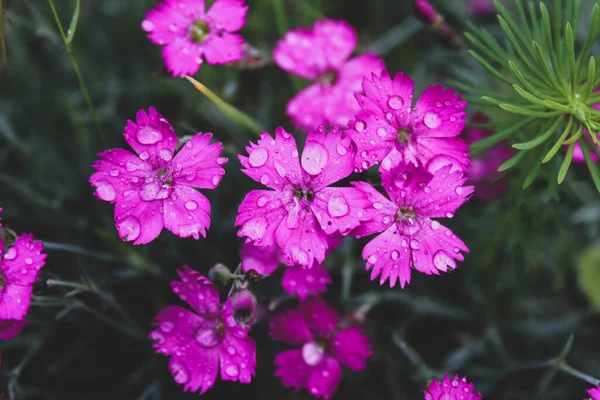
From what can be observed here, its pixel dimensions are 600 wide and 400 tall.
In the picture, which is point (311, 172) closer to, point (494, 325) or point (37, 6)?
point (494, 325)

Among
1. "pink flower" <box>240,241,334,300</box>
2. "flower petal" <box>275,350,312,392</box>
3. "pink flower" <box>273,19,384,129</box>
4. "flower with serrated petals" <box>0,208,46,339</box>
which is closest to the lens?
"flower with serrated petals" <box>0,208,46,339</box>

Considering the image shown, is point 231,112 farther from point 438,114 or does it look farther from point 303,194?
point 438,114

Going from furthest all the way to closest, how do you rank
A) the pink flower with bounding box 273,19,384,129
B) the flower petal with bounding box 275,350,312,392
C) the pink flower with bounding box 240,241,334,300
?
the pink flower with bounding box 273,19,384,129, the flower petal with bounding box 275,350,312,392, the pink flower with bounding box 240,241,334,300

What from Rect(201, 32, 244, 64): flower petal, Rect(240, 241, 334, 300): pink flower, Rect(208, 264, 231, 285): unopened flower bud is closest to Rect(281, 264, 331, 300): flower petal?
Rect(240, 241, 334, 300): pink flower

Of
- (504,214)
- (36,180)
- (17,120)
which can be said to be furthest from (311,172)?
(17,120)

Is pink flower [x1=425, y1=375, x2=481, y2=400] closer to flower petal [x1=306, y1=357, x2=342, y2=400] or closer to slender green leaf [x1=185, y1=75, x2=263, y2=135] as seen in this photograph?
flower petal [x1=306, y1=357, x2=342, y2=400]

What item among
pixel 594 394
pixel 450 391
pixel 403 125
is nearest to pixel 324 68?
pixel 403 125
